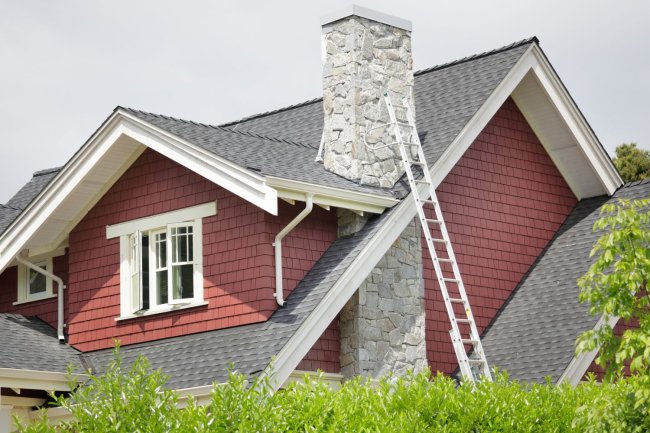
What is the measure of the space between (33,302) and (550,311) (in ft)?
28.9

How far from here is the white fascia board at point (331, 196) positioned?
16.9 m

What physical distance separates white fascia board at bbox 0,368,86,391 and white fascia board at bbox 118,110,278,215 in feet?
11.5

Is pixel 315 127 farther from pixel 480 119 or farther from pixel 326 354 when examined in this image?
pixel 326 354

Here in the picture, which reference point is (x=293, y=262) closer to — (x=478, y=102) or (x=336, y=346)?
(x=336, y=346)

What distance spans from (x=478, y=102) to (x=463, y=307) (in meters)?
3.42

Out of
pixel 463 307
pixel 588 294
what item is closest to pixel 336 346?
pixel 463 307

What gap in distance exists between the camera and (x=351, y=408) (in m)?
12.4

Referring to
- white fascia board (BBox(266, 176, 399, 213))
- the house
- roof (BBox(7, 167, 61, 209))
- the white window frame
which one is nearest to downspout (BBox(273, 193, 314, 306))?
the house

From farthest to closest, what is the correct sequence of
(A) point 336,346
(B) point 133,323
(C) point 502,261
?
(C) point 502,261 < (B) point 133,323 < (A) point 336,346

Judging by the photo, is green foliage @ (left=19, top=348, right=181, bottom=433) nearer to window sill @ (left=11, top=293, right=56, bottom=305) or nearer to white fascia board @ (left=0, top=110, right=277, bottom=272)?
white fascia board @ (left=0, top=110, right=277, bottom=272)

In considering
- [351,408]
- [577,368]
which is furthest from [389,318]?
[351,408]

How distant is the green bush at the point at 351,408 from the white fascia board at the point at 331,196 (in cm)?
442

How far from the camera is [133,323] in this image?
750 inches

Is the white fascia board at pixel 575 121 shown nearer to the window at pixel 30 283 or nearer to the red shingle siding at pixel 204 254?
the red shingle siding at pixel 204 254
